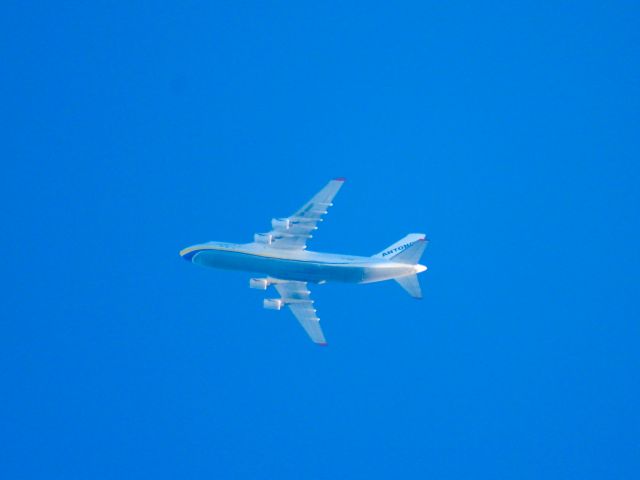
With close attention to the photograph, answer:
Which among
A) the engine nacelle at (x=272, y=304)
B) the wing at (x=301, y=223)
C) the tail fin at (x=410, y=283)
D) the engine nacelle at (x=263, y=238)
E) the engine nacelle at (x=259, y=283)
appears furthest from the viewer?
the engine nacelle at (x=272, y=304)

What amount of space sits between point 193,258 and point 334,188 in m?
12.6

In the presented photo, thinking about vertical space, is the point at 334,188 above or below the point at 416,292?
above

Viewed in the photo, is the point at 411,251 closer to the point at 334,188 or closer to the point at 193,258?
the point at 334,188

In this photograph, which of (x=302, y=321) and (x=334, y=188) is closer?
(x=334, y=188)

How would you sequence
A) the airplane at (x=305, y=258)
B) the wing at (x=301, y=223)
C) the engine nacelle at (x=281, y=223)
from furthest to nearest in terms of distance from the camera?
the engine nacelle at (x=281, y=223)
the airplane at (x=305, y=258)
the wing at (x=301, y=223)

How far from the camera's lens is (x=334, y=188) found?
71.5 metres

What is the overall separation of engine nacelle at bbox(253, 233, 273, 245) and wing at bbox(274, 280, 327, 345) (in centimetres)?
526

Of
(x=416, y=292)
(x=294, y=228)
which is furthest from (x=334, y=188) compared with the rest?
(x=416, y=292)

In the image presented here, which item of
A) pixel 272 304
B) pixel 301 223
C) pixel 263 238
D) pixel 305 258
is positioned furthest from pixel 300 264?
pixel 272 304

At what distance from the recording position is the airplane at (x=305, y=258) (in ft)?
238

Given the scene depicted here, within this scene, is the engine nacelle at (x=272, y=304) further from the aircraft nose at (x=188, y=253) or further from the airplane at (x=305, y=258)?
the aircraft nose at (x=188, y=253)

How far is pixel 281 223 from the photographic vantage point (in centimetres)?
7319

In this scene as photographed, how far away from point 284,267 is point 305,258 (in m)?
1.76

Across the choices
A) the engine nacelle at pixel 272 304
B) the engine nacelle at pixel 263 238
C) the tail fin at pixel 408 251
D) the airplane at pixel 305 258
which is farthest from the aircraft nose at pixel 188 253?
the tail fin at pixel 408 251
